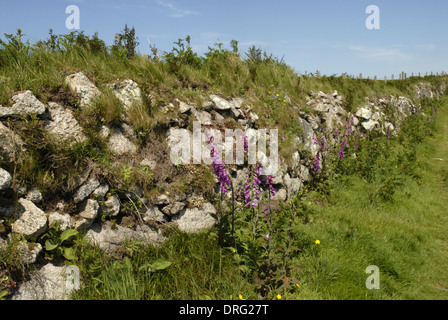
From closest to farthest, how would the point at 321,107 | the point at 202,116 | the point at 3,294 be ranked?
the point at 3,294 < the point at 202,116 < the point at 321,107

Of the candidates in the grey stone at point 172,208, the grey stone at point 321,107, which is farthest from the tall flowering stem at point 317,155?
the grey stone at point 172,208

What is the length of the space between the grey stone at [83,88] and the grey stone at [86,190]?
139 cm

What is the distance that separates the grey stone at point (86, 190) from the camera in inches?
156

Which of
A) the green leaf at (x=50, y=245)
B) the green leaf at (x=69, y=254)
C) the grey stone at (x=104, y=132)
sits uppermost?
the grey stone at (x=104, y=132)

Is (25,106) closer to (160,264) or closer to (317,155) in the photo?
(160,264)

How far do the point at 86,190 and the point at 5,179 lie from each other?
96 cm

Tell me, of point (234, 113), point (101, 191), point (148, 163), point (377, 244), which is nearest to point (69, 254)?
point (101, 191)

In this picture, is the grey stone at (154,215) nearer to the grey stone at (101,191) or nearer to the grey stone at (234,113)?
the grey stone at (101,191)

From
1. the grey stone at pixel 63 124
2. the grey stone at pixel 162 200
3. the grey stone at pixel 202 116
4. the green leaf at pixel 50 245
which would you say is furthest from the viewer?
the grey stone at pixel 202 116

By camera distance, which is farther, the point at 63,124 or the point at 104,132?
the point at 104,132

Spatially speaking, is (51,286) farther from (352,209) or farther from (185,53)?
(185,53)

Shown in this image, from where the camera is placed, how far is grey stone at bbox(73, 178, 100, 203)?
3959 mm

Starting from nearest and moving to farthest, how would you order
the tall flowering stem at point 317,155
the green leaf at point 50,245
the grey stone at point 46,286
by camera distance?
the grey stone at point 46,286
the green leaf at point 50,245
the tall flowering stem at point 317,155

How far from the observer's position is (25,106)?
159 inches
